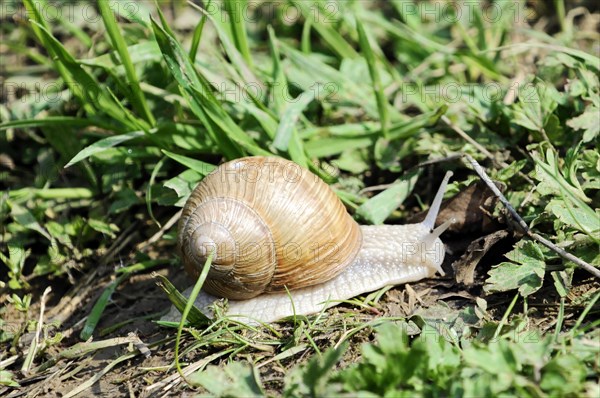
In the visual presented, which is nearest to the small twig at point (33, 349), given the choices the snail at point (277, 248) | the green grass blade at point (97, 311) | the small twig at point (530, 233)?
the green grass blade at point (97, 311)

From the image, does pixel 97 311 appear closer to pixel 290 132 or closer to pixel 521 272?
pixel 290 132

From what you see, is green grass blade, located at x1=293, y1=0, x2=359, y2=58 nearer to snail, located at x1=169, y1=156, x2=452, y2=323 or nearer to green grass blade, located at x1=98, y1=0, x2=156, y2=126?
green grass blade, located at x1=98, y1=0, x2=156, y2=126

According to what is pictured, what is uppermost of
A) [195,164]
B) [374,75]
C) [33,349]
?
[374,75]

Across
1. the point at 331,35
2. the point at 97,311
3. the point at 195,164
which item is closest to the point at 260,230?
the point at 195,164

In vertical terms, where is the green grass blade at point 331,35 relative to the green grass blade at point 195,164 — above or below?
above

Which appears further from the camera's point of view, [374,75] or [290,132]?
[374,75]

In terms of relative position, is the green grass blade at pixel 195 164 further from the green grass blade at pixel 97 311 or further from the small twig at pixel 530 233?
the small twig at pixel 530 233

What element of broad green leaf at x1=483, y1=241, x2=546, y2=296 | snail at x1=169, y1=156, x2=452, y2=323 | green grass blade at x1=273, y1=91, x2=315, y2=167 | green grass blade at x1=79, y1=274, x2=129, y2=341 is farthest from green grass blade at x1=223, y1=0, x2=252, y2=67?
broad green leaf at x1=483, y1=241, x2=546, y2=296

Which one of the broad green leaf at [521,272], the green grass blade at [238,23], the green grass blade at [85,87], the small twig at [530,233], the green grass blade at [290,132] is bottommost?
the broad green leaf at [521,272]

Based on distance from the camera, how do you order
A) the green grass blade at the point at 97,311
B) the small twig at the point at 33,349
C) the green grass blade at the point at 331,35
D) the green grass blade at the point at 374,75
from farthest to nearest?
the green grass blade at the point at 331,35
the green grass blade at the point at 374,75
the green grass blade at the point at 97,311
the small twig at the point at 33,349
